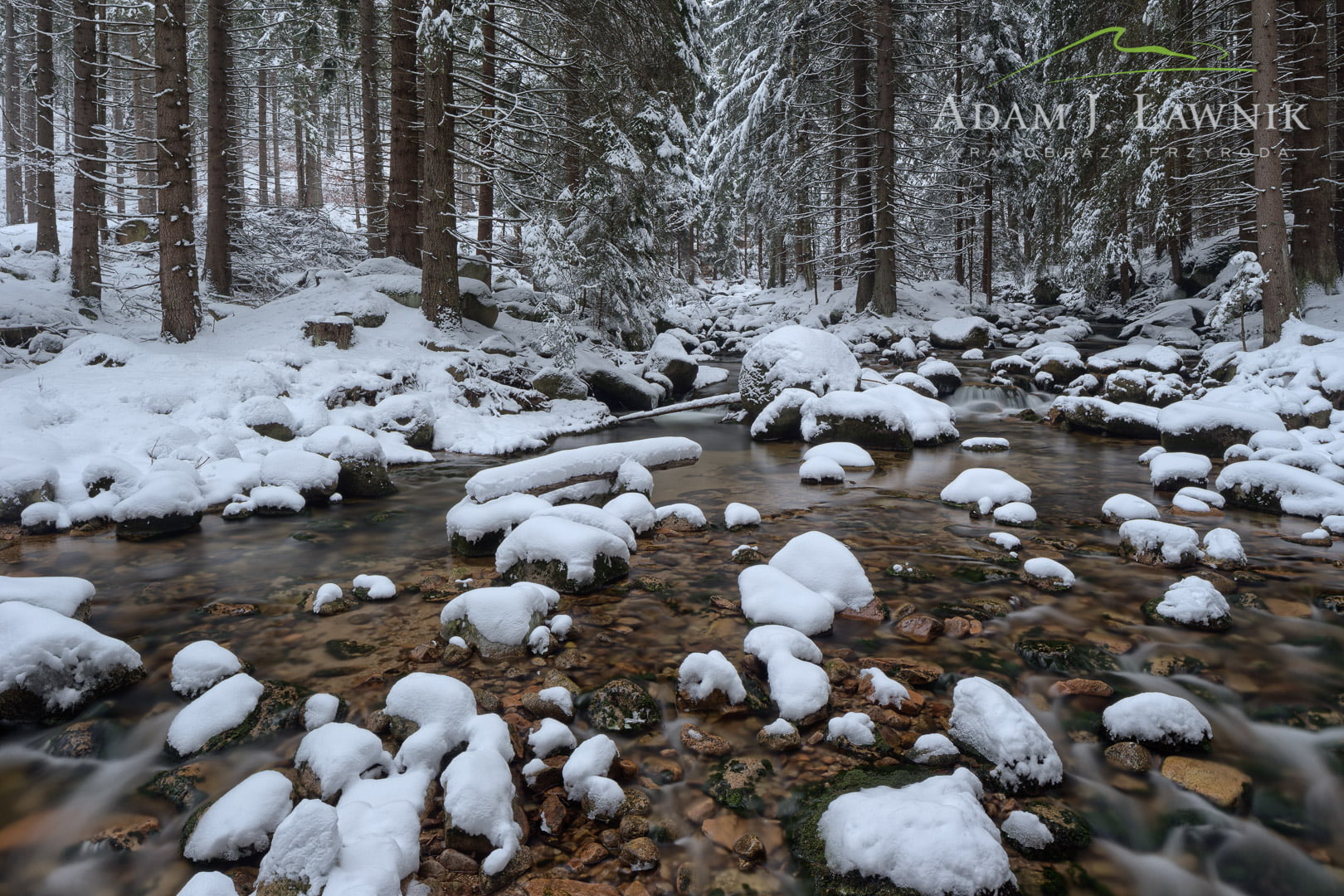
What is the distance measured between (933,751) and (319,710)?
2.96 metres

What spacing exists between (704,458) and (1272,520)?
20.3 ft

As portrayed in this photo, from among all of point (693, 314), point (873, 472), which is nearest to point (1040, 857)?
point (873, 472)

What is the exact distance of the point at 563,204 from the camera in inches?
531

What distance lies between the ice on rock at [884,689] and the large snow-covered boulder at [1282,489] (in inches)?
214

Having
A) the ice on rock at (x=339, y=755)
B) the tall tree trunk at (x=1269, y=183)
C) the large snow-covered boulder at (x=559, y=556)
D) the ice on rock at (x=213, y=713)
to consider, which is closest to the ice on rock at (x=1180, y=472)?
the tall tree trunk at (x=1269, y=183)

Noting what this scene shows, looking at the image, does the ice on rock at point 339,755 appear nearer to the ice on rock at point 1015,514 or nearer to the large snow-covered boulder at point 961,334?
the ice on rock at point 1015,514

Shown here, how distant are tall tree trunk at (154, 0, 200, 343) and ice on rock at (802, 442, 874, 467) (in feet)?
30.5

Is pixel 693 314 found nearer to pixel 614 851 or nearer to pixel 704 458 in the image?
pixel 704 458

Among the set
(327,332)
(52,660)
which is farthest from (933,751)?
(327,332)

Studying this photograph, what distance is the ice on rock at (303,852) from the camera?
7.18ft

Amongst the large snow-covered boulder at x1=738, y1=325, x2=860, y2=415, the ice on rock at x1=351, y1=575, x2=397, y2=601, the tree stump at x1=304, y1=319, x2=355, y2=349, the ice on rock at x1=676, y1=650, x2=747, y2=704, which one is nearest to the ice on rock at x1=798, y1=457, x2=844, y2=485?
the large snow-covered boulder at x1=738, y1=325, x2=860, y2=415

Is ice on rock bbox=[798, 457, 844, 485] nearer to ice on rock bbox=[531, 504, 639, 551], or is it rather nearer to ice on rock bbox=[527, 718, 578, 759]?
ice on rock bbox=[531, 504, 639, 551]

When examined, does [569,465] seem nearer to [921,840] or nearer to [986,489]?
[986,489]

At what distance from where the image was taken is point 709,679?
11.4ft
